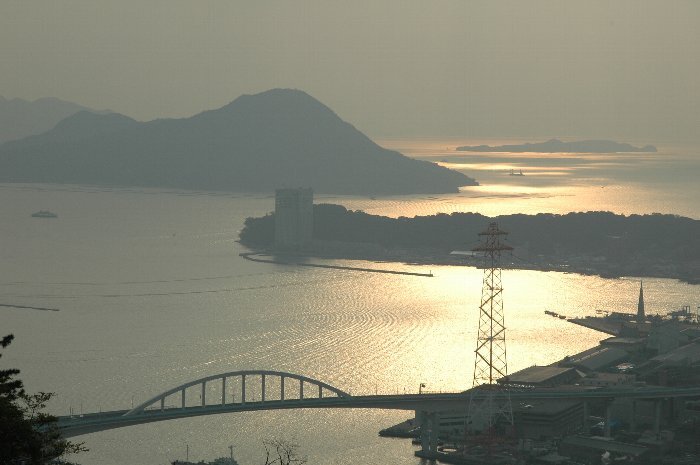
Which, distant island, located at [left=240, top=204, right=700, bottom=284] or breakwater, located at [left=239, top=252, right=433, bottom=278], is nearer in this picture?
breakwater, located at [left=239, top=252, right=433, bottom=278]

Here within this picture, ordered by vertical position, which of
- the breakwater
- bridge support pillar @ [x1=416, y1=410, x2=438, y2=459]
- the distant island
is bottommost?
bridge support pillar @ [x1=416, y1=410, x2=438, y2=459]

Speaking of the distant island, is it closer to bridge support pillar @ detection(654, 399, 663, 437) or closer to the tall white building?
the tall white building

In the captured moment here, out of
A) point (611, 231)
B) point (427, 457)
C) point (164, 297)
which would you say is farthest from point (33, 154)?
point (427, 457)

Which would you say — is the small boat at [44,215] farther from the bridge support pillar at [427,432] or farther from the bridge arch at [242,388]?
the bridge support pillar at [427,432]

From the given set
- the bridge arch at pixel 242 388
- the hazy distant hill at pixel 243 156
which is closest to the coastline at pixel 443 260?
the bridge arch at pixel 242 388

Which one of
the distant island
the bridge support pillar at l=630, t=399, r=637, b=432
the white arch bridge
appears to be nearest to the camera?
the white arch bridge

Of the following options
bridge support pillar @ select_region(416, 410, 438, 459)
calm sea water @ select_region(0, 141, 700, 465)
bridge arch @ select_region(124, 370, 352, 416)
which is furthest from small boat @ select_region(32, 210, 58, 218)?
bridge support pillar @ select_region(416, 410, 438, 459)

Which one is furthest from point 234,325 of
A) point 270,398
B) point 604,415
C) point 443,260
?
point 443,260

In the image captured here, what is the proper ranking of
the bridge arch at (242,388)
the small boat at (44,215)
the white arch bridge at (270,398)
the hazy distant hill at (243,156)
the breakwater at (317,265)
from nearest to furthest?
the white arch bridge at (270,398)
the bridge arch at (242,388)
the breakwater at (317,265)
the small boat at (44,215)
the hazy distant hill at (243,156)
